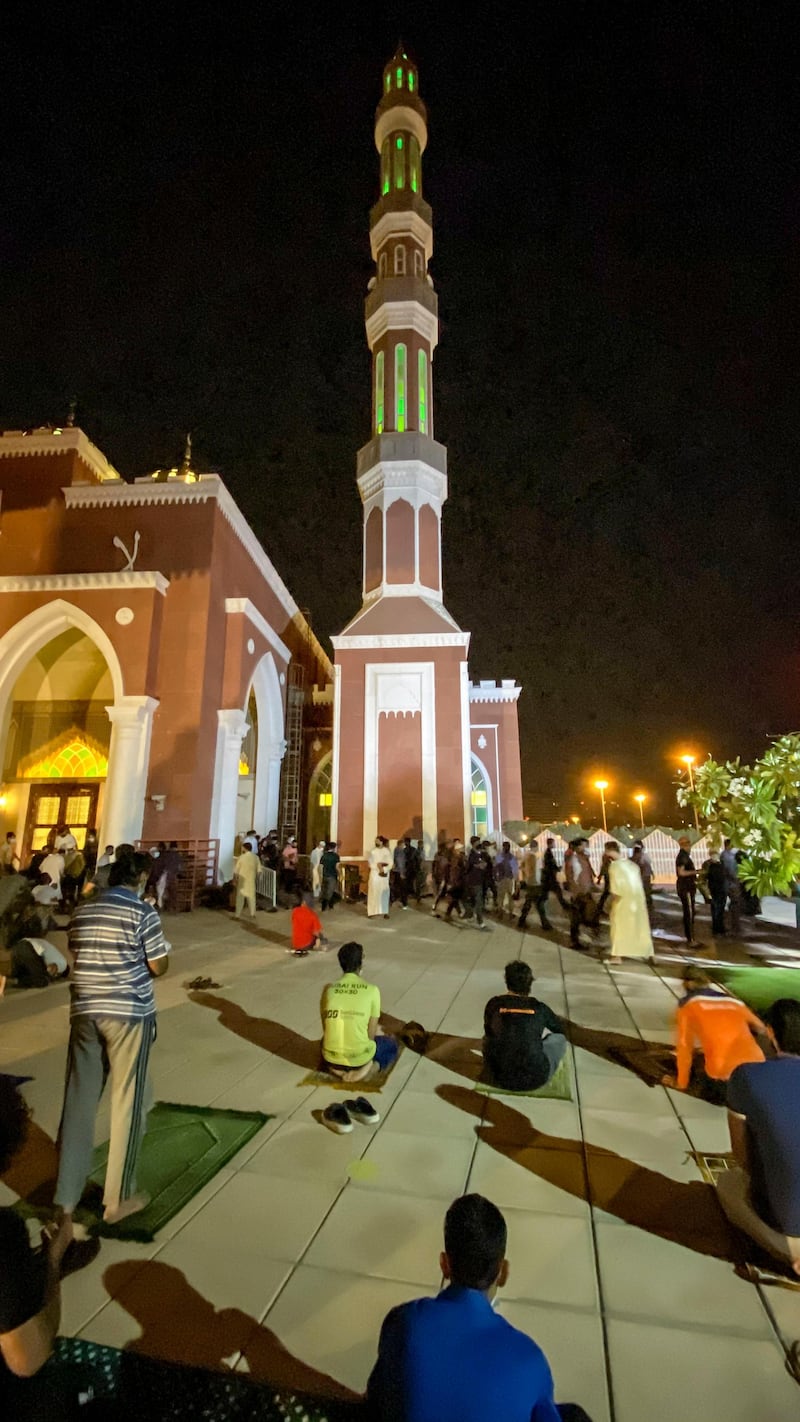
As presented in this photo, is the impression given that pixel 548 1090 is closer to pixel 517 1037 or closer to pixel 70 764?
pixel 517 1037

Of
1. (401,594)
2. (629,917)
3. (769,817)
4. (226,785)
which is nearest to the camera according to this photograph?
(629,917)

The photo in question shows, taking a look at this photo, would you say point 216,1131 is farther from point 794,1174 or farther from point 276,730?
point 276,730

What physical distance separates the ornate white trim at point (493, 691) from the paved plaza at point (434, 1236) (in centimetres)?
2129

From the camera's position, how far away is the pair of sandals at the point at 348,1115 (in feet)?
12.5

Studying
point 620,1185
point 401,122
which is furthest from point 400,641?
point 401,122

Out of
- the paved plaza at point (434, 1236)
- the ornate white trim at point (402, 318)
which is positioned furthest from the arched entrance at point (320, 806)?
the paved plaza at point (434, 1236)

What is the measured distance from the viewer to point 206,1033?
5.57 meters

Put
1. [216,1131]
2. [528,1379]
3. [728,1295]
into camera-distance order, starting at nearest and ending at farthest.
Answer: [528,1379], [728,1295], [216,1131]

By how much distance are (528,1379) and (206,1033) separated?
475 cm

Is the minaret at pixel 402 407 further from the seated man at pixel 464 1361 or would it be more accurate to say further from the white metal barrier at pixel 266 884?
the seated man at pixel 464 1361

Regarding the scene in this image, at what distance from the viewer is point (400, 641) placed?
1961 centimetres

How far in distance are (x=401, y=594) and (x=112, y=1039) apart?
1854cm

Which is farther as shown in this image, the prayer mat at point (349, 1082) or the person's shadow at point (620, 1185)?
the prayer mat at point (349, 1082)

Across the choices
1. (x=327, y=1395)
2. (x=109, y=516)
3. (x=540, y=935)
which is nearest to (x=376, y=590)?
(x=109, y=516)
